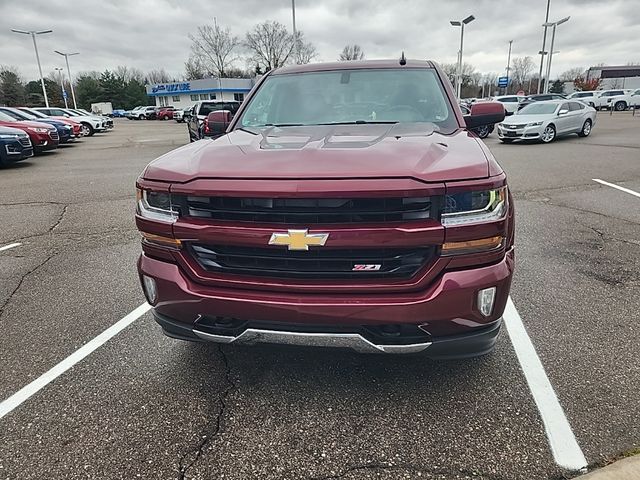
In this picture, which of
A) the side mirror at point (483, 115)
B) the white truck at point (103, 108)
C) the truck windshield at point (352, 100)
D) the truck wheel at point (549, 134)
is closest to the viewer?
the truck windshield at point (352, 100)

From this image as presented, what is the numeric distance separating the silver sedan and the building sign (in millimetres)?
65519

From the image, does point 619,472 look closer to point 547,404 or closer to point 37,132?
point 547,404

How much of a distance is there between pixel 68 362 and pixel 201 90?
244 feet

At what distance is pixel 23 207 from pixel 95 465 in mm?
7163

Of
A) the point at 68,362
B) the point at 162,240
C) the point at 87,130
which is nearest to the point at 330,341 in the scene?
the point at 162,240

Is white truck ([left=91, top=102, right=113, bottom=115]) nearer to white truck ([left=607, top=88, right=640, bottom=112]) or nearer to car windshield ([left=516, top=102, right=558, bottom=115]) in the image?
white truck ([left=607, top=88, right=640, bottom=112])

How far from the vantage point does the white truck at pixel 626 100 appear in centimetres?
3759

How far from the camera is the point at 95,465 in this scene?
2113 mm

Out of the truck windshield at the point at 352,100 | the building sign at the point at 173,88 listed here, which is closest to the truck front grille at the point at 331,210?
the truck windshield at the point at 352,100

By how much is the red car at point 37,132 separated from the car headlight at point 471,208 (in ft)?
51.5

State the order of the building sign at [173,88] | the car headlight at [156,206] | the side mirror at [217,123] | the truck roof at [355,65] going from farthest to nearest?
the building sign at [173,88] → the truck roof at [355,65] → the side mirror at [217,123] → the car headlight at [156,206]

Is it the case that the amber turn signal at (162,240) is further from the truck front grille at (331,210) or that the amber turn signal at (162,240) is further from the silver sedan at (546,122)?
the silver sedan at (546,122)

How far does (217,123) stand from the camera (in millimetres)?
3805

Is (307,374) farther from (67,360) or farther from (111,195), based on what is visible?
(111,195)
